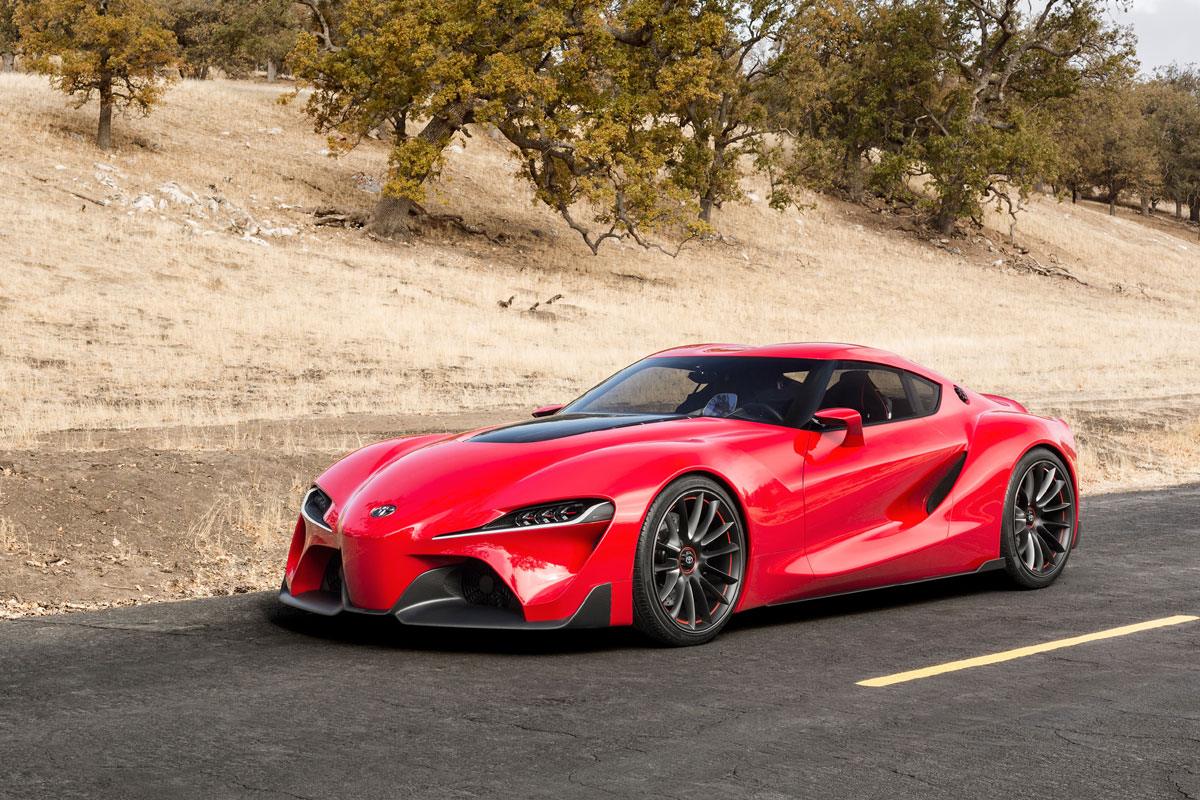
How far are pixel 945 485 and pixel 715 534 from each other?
1.82m

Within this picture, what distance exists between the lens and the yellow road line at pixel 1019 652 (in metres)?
5.26

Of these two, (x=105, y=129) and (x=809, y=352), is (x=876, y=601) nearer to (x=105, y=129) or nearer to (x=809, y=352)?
(x=809, y=352)

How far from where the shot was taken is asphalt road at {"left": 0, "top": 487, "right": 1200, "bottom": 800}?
12.6ft

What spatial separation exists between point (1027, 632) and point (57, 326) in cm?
2309

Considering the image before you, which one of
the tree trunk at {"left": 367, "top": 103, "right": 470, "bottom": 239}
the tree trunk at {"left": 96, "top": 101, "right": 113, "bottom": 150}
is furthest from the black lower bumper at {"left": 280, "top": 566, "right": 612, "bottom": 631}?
the tree trunk at {"left": 96, "top": 101, "right": 113, "bottom": 150}

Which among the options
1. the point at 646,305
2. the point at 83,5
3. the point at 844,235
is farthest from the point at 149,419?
the point at 844,235

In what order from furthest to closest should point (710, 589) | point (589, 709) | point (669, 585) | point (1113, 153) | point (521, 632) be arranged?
point (1113, 153), point (521, 632), point (710, 589), point (669, 585), point (589, 709)

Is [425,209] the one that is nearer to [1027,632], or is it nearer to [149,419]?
[149,419]

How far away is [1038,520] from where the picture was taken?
7.50m

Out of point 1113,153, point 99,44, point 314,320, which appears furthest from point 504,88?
point 1113,153

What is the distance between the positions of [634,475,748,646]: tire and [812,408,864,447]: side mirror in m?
0.79

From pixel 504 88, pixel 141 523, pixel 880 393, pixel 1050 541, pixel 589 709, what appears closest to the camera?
pixel 589 709

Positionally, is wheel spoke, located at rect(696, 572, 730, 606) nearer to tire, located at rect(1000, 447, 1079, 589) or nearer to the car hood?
the car hood

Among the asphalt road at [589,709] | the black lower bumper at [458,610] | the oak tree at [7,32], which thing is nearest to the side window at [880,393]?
the asphalt road at [589,709]
